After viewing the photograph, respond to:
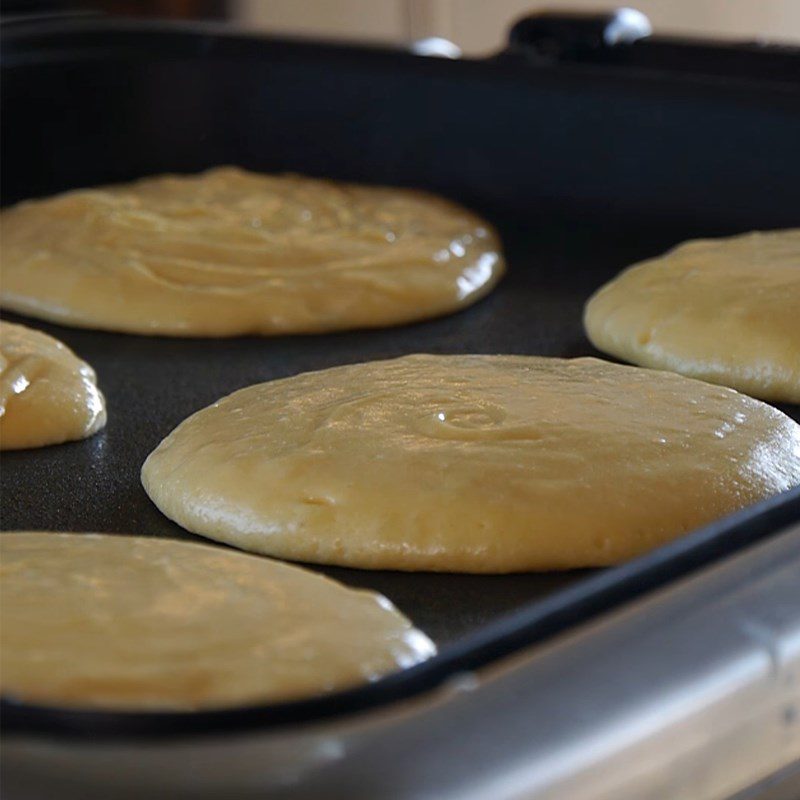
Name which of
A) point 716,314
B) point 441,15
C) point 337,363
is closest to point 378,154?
point 337,363

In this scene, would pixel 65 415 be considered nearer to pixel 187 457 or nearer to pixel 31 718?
pixel 187 457

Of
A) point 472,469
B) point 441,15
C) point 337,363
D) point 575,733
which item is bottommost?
point 441,15

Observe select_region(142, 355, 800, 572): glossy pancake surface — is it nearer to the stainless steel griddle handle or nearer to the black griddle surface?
the black griddle surface

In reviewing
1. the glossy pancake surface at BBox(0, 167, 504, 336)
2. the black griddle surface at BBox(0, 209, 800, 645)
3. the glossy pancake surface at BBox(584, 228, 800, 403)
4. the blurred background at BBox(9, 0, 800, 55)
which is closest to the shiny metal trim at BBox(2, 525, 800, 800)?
the black griddle surface at BBox(0, 209, 800, 645)

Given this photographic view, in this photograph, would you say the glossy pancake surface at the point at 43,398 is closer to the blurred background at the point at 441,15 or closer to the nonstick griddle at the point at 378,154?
the nonstick griddle at the point at 378,154

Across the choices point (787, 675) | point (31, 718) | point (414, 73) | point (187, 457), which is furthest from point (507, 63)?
point (31, 718)

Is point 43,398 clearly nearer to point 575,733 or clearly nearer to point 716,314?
point 716,314
